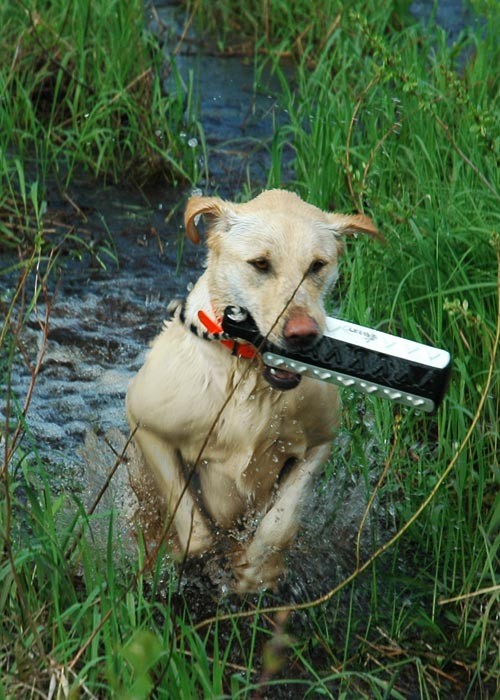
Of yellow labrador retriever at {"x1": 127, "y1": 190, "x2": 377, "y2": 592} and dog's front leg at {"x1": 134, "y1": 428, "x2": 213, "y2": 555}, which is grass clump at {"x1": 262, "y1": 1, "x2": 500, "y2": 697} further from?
dog's front leg at {"x1": 134, "y1": 428, "x2": 213, "y2": 555}

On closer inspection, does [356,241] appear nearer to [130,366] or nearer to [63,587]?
[130,366]

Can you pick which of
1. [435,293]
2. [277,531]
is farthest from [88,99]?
[277,531]

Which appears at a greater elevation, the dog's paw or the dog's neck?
the dog's neck

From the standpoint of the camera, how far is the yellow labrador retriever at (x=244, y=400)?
362cm

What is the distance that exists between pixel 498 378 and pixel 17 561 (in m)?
1.85

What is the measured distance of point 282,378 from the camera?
3.55 metres

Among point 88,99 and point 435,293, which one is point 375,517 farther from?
point 88,99

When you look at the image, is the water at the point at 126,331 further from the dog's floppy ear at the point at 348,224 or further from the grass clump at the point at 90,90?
the dog's floppy ear at the point at 348,224

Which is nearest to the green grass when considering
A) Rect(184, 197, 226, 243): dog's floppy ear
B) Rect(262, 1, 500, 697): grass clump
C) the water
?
Rect(262, 1, 500, 697): grass clump

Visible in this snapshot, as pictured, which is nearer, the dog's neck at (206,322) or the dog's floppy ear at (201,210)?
the dog's neck at (206,322)

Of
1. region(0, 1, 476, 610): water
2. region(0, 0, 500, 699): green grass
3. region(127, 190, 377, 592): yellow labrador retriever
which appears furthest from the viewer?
region(0, 1, 476, 610): water

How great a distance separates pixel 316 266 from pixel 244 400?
48cm

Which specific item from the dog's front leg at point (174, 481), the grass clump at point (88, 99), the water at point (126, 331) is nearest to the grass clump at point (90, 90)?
the grass clump at point (88, 99)

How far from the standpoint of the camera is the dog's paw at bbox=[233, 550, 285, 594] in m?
3.89
